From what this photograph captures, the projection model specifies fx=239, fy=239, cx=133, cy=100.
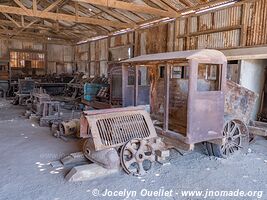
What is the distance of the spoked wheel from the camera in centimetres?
360

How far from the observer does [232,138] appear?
14.9ft

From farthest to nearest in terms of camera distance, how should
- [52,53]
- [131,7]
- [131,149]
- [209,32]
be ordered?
[52,53] < [131,7] < [209,32] < [131,149]

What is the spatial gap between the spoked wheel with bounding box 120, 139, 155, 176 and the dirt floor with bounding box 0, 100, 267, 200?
0.43 feet

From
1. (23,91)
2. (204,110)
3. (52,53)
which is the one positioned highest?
(52,53)

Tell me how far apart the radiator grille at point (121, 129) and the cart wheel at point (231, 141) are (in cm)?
136

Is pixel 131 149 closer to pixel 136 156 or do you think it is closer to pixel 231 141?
pixel 136 156

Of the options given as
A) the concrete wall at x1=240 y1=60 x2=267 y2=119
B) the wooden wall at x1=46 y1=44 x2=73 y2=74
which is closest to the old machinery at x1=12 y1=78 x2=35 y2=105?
the wooden wall at x1=46 y1=44 x2=73 y2=74

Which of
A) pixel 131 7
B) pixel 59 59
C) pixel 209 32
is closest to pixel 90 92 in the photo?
pixel 131 7

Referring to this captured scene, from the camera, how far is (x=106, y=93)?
8172mm

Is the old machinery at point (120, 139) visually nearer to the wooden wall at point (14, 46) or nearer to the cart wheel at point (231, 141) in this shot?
the cart wheel at point (231, 141)

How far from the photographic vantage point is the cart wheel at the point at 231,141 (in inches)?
172

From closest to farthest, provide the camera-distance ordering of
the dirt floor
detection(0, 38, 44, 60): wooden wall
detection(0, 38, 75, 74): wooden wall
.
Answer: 1. the dirt floor
2. detection(0, 38, 44, 60): wooden wall
3. detection(0, 38, 75, 74): wooden wall

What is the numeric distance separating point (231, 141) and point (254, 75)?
2985 mm

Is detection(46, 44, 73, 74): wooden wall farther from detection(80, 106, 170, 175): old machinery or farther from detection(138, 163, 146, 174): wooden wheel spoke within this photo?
detection(138, 163, 146, 174): wooden wheel spoke
